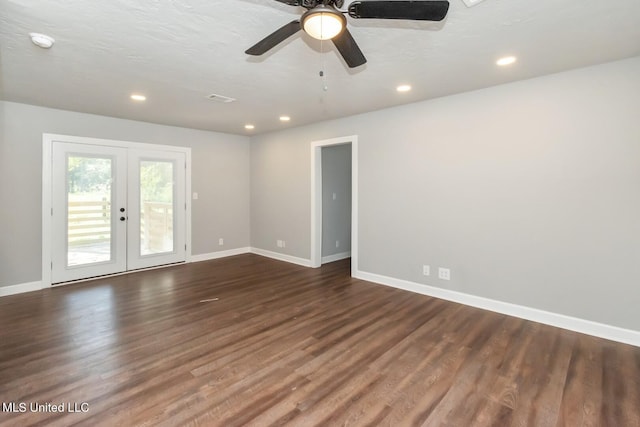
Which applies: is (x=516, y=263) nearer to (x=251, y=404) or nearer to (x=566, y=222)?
(x=566, y=222)

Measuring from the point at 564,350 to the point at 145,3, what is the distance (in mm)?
4163

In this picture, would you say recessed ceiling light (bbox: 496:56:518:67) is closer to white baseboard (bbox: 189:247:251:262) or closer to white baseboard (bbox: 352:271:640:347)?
white baseboard (bbox: 352:271:640:347)

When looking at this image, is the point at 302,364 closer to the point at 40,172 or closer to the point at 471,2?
the point at 471,2

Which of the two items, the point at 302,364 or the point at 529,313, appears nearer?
the point at 302,364

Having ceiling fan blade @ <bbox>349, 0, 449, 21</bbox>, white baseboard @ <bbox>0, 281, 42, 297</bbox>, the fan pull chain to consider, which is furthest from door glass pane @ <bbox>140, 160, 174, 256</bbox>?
ceiling fan blade @ <bbox>349, 0, 449, 21</bbox>

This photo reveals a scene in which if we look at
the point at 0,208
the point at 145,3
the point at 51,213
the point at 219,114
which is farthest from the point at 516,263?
the point at 0,208

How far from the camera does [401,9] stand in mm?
1590

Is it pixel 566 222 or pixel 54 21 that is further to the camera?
pixel 566 222

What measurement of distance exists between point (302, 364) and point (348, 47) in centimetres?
233

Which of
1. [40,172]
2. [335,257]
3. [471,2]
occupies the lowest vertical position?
[335,257]

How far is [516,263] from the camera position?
3381 millimetres

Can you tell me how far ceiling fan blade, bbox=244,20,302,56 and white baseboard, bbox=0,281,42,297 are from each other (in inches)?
183
